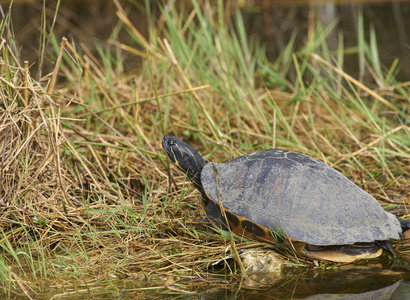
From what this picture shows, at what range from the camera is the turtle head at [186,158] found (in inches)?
116

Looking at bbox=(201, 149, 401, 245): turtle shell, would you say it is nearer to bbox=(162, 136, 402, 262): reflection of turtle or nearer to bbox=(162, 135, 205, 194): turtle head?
bbox=(162, 136, 402, 262): reflection of turtle

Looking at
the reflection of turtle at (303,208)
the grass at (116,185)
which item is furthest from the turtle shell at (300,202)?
the grass at (116,185)

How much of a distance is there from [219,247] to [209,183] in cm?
37

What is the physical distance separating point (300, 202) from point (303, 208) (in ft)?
0.12

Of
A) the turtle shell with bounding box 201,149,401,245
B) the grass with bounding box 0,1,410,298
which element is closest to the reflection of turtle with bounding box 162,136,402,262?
the turtle shell with bounding box 201,149,401,245

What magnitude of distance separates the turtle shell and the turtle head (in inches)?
8.4

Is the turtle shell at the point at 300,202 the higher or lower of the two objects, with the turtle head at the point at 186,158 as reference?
higher

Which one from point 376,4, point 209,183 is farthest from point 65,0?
point 209,183

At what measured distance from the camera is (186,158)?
2.95 metres

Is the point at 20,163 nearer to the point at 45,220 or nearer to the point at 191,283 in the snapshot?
the point at 45,220

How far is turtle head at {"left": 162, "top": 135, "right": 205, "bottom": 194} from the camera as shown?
295cm

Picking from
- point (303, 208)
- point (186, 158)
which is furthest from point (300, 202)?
point (186, 158)

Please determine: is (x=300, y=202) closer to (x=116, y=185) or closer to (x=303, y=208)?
(x=303, y=208)

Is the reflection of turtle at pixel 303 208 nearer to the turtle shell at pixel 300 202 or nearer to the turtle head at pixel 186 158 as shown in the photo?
the turtle shell at pixel 300 202
